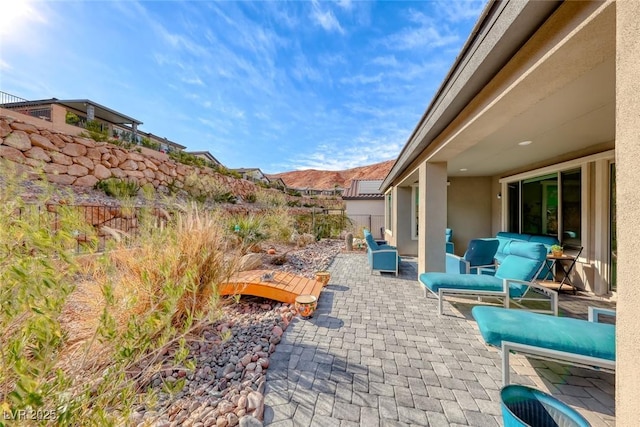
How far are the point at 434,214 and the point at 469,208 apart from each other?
487 cm

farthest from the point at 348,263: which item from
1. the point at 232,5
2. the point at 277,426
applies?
→ the point at 232,5

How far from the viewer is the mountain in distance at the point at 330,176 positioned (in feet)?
184

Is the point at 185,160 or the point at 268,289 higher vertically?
the point at 185,160

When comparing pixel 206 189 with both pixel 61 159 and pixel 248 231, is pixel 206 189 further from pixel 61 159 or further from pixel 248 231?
pixel 248 231

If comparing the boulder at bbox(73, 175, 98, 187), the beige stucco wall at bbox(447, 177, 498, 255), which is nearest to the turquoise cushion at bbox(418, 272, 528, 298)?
the beige stucco wall at bbox(447, 177, 498, 255)

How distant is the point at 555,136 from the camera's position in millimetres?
4168

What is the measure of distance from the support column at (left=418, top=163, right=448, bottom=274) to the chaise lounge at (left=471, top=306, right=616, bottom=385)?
2396 millimetres

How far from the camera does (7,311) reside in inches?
47.9

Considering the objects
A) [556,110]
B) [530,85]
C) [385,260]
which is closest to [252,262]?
[385,260]

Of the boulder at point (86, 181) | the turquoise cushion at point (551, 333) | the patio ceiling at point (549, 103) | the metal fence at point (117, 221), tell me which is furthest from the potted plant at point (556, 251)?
the boulder at point (86, 181)

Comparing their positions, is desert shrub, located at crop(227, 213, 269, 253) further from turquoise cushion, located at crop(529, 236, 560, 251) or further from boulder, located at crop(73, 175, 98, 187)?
turquoise cushion, located at crop(529, 236, 560, 251)

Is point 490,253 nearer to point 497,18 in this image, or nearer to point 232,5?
point 497,18

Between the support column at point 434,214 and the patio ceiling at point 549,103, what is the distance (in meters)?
0.32

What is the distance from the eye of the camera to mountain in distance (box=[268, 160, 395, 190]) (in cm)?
5619
